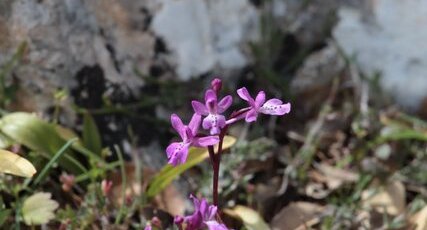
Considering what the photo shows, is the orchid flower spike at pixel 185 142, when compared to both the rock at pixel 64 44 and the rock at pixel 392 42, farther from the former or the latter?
the rock at pixel 392 42

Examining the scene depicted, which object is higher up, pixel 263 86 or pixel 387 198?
pixel 263 86

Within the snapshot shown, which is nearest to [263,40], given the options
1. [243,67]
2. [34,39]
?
[243,67]

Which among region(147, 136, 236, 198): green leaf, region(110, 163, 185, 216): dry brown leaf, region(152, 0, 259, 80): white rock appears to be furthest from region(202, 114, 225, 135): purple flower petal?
region(152, 0, 259, 80): white rock

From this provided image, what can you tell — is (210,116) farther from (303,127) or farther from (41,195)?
(303,127)

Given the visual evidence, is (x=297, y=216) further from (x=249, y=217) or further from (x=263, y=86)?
(x=263, y=86)

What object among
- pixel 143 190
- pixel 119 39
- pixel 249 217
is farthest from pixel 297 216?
pixel 119 39

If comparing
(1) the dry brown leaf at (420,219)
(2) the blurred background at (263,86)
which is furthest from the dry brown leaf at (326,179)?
(1) the dry brown leaf at (420,219)
